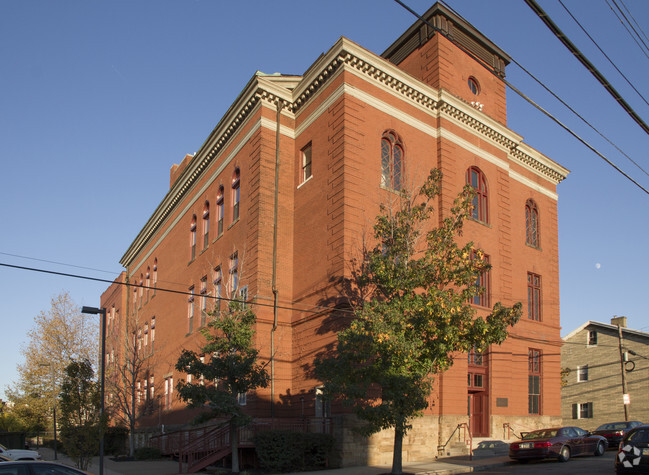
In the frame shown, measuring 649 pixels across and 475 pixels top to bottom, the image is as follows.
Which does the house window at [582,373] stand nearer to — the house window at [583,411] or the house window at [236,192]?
the house window at [583,411]

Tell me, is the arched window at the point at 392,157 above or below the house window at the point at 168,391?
above

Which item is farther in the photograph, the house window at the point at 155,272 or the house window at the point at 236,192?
the house window at the point at 155,272

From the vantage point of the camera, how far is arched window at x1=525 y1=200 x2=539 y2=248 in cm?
3416

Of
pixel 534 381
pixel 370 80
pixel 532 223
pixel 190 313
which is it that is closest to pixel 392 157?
pixel 370 80

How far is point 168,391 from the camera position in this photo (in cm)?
3862

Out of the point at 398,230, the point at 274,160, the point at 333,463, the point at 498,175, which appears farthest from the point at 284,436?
the point at 498,175

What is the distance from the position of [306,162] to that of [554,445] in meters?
15.6

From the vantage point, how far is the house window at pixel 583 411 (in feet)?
146

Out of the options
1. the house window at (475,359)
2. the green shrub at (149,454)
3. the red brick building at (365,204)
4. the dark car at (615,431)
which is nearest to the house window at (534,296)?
the red brick building at (365,204)

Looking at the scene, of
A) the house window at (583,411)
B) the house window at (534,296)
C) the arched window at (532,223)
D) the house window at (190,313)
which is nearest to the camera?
the house window at (534,296)

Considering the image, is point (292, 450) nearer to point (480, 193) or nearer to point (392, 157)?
point (392, 157)

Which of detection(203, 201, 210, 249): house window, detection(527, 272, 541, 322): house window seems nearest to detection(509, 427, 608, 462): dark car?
detection(527, 272, 541, 322): house window

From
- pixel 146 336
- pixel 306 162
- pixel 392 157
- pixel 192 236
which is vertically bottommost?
pixel 146 336

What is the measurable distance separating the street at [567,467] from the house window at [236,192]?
17.1m
